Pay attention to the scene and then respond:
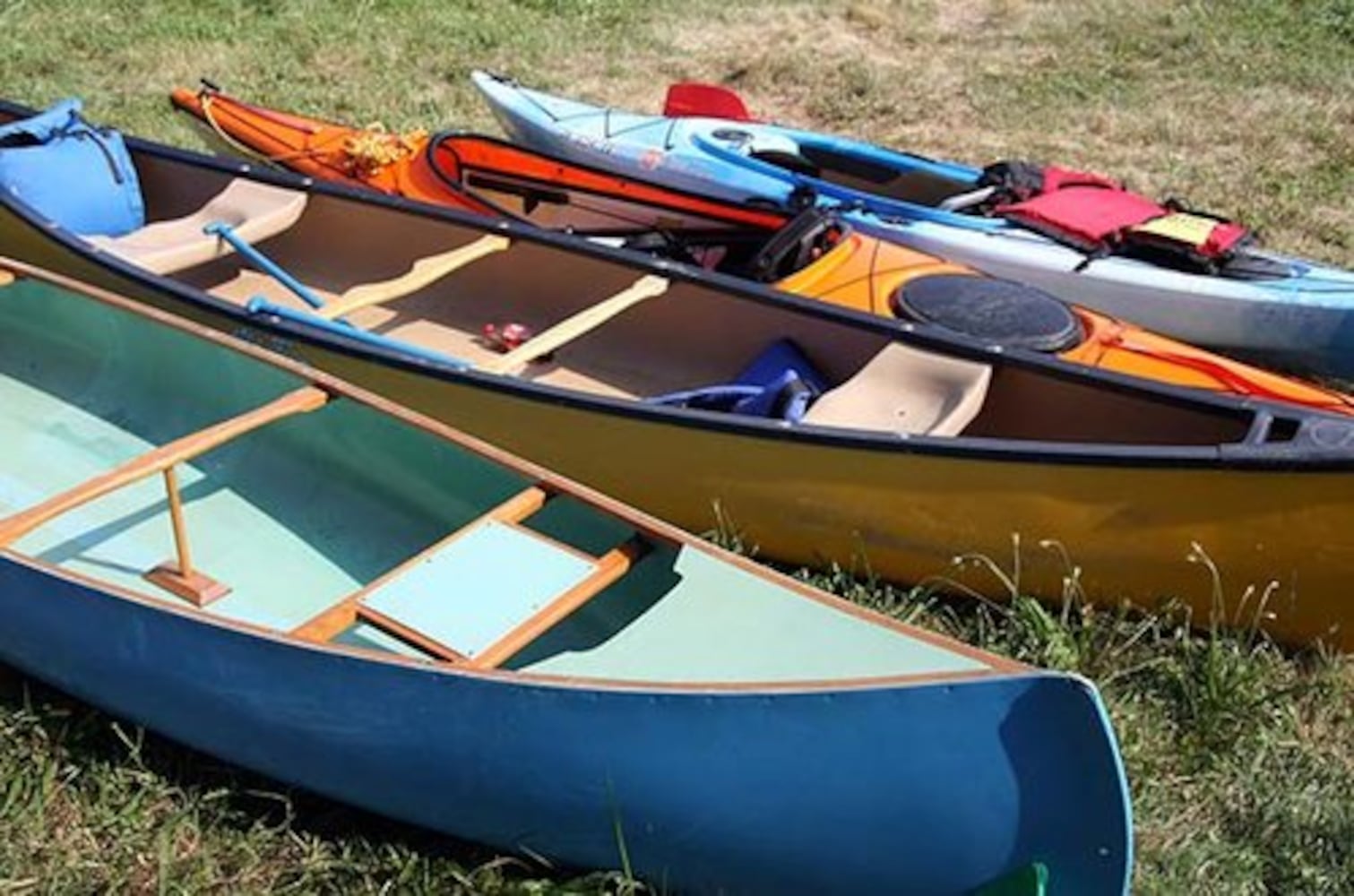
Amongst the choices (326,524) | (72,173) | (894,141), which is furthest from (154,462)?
(894,141)

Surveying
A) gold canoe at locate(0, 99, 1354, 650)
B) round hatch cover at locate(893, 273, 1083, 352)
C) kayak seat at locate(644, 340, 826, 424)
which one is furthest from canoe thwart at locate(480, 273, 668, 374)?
round hatch cover at locate(893, 273, 1083, 352)

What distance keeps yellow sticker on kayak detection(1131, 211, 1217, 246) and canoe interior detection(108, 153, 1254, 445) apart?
136 centimetres

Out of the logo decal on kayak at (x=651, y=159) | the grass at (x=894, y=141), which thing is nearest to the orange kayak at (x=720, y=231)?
the logo decal on kayak at (x=651, y=159)

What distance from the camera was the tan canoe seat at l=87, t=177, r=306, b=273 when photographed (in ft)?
16.6

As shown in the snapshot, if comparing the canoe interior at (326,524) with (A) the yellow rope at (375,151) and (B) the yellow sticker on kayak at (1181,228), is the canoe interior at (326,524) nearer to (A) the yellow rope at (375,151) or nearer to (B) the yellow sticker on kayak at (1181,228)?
(A) the yellow rope at (375,151)

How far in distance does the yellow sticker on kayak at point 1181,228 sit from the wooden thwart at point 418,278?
2.13 m

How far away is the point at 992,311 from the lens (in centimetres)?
457

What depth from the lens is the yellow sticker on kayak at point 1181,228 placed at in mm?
5254

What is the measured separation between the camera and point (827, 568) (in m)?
4.21

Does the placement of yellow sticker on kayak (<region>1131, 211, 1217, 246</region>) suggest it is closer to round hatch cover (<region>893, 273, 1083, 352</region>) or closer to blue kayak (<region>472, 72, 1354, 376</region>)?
blue kayak (<region>472, 72, 1354, 376</region>)

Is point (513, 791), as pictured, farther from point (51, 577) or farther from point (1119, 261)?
point (1119, 261)

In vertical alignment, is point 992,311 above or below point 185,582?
above

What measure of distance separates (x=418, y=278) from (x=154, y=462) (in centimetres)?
139

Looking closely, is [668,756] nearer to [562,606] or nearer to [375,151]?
[562,606]
